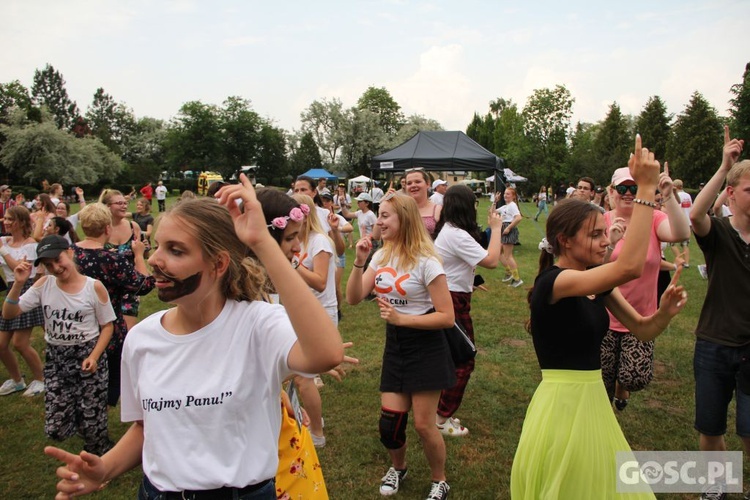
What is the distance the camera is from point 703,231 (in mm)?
3510

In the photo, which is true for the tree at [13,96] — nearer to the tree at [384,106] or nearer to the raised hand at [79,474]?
the tree at [384,106]

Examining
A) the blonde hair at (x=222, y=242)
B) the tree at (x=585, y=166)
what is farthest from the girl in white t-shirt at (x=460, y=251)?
the tree at (x=585, y=166)

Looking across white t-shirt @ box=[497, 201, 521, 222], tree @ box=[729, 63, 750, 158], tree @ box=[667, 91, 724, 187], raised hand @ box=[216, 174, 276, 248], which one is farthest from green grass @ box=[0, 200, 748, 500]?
tree @ box=[667, 91, 724, 187]

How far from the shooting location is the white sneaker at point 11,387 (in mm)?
6004

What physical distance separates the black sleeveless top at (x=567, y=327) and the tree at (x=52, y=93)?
9694 centimetres

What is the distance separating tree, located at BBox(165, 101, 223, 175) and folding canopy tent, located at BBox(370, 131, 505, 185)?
5086cm

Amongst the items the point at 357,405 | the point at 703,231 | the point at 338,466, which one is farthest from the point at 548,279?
the point at 357,405

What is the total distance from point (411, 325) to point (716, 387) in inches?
83.6

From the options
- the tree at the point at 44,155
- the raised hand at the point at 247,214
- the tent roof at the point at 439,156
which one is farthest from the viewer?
the tree at the point at 44,155

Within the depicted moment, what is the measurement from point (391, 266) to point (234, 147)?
2630 inches

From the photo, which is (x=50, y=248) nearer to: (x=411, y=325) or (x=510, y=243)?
(x=411, y=325)

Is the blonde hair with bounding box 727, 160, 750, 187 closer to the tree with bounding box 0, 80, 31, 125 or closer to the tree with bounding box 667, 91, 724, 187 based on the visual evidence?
the tree with bounding box 667, 91, 724, 187

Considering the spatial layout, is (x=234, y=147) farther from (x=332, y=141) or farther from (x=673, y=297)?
(x=673, y=297)

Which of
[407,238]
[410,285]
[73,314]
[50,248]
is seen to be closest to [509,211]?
[407,238]
